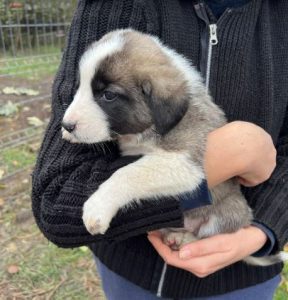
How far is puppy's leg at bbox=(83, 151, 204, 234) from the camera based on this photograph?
62.2 inches

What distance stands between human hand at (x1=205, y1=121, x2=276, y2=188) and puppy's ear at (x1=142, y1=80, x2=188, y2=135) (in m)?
0.15

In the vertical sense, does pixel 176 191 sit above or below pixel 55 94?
below

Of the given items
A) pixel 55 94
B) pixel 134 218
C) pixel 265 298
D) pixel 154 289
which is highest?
pixel 55 94

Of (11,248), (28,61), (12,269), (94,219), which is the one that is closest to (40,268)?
(12,269)

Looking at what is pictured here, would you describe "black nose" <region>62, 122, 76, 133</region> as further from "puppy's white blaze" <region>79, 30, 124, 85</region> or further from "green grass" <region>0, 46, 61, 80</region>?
"green grass" <region>0, 46, 61, 80</region>

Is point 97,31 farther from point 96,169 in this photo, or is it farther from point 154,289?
point 154,289

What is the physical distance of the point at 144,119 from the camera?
1752 millimetres

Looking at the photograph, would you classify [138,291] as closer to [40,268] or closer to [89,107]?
[89,107]

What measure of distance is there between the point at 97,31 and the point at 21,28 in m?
2.77

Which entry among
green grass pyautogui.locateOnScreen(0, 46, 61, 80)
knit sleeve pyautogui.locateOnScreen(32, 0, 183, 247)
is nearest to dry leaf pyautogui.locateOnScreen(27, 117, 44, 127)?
green grass pyautogui.locateOnScreen(0, 46, 61, 80)

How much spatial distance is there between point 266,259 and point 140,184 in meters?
0.67

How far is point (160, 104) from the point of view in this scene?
1.72m

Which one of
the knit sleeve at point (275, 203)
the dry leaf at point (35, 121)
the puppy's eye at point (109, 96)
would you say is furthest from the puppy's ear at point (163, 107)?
the dry leaf at point (35, 121)

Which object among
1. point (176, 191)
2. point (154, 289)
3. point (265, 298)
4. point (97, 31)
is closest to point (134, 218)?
point (176, 191)
